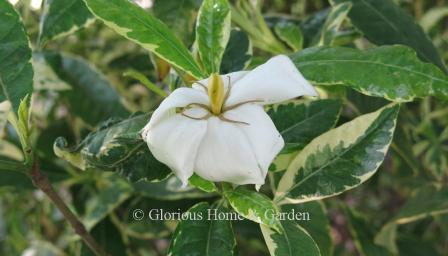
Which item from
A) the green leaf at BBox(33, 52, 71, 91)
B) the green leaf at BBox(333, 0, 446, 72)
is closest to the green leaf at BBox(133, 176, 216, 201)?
the green leaf at BBox(33, 52, 71, 91)

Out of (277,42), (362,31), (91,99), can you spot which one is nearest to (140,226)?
(91,99)

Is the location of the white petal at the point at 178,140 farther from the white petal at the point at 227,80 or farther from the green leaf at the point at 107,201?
the green leaf at the point at 107,201

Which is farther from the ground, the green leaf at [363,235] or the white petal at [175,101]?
the white petal at [175,101]

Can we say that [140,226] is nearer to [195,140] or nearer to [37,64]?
[37,64]

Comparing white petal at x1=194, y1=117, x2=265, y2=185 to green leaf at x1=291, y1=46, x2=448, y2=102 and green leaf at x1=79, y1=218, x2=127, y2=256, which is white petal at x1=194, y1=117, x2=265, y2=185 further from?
green leaf at x1=79, y1=218, x2=127, y2=256

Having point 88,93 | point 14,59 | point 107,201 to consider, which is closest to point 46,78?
point 88,93

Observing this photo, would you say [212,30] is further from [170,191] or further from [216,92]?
[170,191]

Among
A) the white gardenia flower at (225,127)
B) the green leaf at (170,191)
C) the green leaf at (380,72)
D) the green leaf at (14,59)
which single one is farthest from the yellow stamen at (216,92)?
the green leaf at (170,191)
